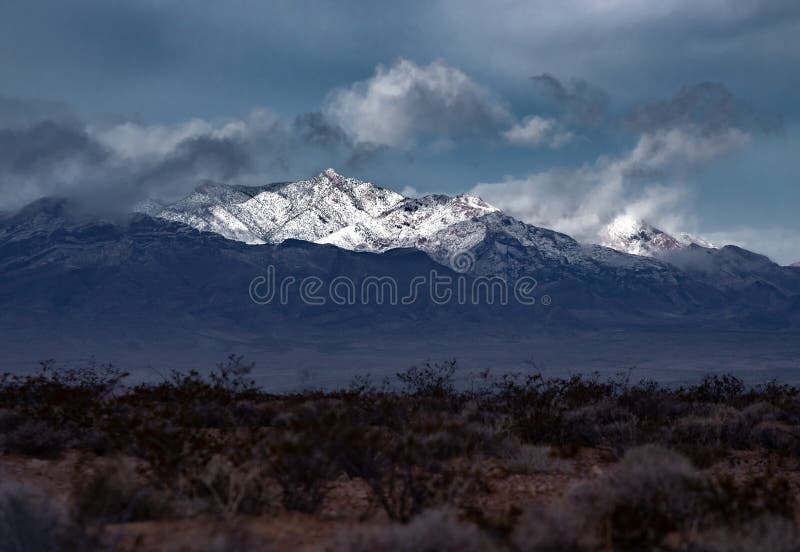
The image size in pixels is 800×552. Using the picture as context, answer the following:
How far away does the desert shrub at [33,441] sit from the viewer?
41.9 feet

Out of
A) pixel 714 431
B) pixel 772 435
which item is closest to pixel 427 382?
pixel 714 431

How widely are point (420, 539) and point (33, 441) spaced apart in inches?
342

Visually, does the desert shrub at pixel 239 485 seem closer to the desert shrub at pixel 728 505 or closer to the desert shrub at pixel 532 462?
the desert shrub at pixel 532 462

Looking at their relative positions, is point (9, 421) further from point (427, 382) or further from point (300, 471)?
point (427, 382)

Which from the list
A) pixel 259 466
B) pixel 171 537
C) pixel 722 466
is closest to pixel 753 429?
pixel 722 466

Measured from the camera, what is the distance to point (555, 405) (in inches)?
676

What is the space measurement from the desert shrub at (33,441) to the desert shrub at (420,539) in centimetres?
800

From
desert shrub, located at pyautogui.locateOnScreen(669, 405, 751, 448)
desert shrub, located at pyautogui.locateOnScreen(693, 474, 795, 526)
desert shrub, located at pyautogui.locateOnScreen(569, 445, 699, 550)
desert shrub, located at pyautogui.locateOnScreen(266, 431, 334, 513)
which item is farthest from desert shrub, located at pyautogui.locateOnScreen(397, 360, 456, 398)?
desert shrub, located at pyautogui.locateOnScreen(693, 474, 795, 526)

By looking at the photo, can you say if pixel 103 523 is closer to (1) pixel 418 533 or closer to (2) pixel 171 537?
(2) pixel 171 537

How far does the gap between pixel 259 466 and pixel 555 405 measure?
9.37 meters

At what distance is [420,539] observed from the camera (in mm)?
6344

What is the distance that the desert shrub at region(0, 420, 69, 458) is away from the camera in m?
12.8

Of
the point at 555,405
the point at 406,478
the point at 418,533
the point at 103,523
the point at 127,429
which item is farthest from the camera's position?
the point at 555,405

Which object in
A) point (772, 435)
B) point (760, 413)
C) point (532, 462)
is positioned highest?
point (760, 413)
